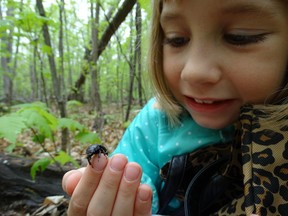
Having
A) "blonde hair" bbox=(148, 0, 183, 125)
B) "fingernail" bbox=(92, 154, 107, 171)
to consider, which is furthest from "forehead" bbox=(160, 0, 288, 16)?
"fingernail" bbox=(92, 154, 107, 171)

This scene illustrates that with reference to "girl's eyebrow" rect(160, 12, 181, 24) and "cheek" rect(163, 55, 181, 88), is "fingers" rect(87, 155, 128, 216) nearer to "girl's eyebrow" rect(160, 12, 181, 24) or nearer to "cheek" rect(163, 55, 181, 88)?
"cheek" rect(163, 55, 181, 88)

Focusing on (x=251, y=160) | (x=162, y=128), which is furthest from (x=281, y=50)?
(x=162, y=128)

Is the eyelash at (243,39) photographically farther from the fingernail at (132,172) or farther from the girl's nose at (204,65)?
the fingernail at (132,172)

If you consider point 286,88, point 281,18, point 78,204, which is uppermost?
point 281,18

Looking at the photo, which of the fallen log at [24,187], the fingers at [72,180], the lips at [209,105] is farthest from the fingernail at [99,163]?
the fallen log at [24,187]

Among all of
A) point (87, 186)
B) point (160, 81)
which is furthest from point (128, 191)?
point (160, 81)

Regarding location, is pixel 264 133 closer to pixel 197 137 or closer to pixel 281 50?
pixel 281 50
